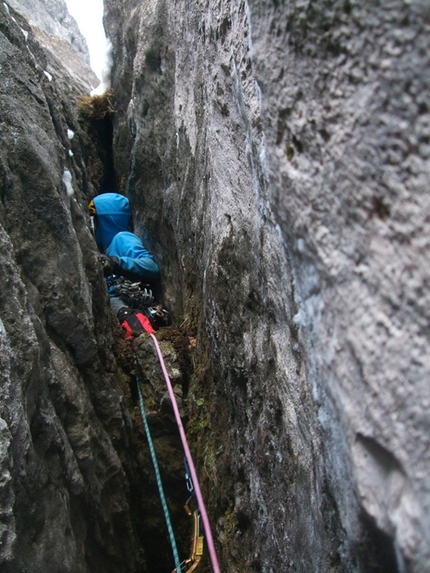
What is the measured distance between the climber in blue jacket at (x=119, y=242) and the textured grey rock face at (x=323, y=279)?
2804 millimetres

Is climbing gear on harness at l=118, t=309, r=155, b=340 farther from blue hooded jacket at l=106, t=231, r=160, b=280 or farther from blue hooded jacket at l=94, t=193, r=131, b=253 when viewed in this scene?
blue hooded jacket at l=94, t=193, r=131, b=253

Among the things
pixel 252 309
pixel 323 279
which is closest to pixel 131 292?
→ pixel 252 309

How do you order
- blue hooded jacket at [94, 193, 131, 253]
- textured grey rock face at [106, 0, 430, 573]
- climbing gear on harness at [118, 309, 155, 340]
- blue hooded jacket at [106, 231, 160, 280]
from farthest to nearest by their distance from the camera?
1. blue hooded jacket at [94, 193, 131, 253]
2. blue hooded jacket at [106, 231, 160, 280]
3. climbing gear on harness at [118, 309, 155, 340]
4. textured grey rock face at [106, 0, 430, 573]

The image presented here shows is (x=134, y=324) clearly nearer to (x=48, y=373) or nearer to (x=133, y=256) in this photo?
(x=133, y=256)

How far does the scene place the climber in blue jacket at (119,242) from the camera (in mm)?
→ 5391

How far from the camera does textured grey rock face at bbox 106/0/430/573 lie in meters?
0.78

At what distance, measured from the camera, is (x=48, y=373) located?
7.58 ft

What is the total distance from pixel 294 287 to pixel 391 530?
2.40 feet

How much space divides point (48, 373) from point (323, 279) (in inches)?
66.5

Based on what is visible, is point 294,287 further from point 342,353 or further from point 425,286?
point 425,286

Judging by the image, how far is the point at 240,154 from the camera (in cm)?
222

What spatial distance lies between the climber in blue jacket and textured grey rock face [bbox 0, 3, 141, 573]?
5.40 ft

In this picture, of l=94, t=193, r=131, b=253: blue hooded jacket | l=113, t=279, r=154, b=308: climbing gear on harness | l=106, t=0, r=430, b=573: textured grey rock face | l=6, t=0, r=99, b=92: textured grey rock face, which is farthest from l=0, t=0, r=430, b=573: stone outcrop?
l=6, t=0, r=99, b=92: textured grey rock face

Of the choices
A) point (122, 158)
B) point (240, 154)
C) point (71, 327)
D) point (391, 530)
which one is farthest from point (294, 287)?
point (122, 158)
